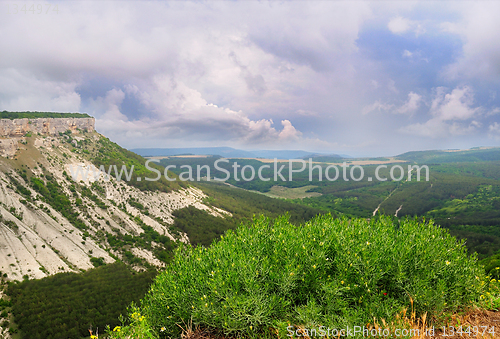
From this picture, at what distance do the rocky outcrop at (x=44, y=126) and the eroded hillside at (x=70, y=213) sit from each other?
4.08 m

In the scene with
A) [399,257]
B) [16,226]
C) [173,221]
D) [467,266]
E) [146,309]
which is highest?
[399,257]

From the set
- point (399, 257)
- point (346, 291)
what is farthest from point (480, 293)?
point (346, 291)

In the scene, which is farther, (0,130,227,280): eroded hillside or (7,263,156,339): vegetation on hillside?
(0,130,227,280): eroded hillside

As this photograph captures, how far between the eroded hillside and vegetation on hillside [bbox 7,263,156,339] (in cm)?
605

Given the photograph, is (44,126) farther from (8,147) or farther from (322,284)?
(322,284)

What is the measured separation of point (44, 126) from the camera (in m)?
113

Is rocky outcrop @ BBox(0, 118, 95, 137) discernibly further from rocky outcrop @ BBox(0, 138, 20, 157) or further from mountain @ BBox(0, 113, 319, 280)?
rocky outcrop @ BBox(0, 138, 20, 157)

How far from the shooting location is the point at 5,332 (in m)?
45.2

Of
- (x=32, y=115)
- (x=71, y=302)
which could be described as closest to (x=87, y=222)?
(x=71, y=302)

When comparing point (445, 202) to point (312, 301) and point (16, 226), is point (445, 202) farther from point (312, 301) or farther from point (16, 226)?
point (16, 226)

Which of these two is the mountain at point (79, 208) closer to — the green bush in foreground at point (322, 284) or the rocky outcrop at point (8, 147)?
the rocky outcrop at point (8, 147)

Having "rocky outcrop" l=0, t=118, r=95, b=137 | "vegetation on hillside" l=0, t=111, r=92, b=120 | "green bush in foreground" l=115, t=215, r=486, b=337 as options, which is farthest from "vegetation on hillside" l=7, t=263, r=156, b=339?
"vegetation on hillside" l=0, t=111, r=92, b=120

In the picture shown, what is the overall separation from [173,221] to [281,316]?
103299 millimetres

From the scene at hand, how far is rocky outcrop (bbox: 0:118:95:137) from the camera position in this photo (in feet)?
315
